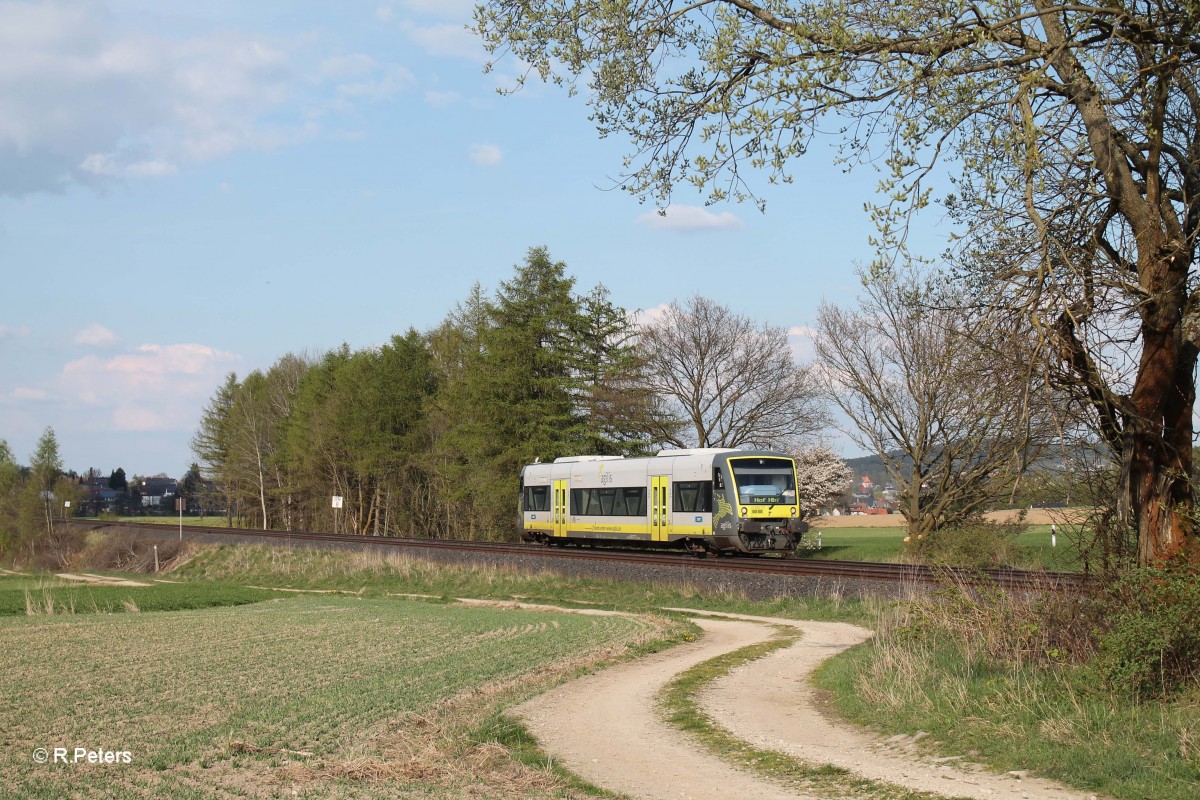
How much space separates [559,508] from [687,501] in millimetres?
7926

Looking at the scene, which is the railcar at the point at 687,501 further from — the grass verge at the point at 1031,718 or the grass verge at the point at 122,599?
the grass verge at the point at 1031,718

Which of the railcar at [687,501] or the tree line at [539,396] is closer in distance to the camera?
the railcar at [687,501]

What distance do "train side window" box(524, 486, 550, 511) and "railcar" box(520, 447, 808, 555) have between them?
85 cm

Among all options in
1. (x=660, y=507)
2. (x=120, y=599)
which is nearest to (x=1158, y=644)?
(x=660, y=507)

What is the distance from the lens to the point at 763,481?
30625 mm

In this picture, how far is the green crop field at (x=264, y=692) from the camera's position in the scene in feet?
26.9

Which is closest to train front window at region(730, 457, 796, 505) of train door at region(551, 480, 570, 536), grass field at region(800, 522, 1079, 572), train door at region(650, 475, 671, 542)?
train door at region(650, 475, 671, 542)

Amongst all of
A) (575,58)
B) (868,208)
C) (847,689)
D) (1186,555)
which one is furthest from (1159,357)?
(575,58)

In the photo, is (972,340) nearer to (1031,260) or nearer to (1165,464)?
(1031,260)

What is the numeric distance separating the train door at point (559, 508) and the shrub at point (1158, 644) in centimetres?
2946

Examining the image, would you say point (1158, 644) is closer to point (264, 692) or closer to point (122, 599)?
point (264, 692)

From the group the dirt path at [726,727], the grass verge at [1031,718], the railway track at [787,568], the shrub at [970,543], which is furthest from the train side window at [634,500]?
the grass verge at [1031,718]

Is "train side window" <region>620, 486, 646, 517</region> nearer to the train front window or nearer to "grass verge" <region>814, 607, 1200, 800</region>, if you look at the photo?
the train front window

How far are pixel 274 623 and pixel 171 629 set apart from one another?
1.93 metres
